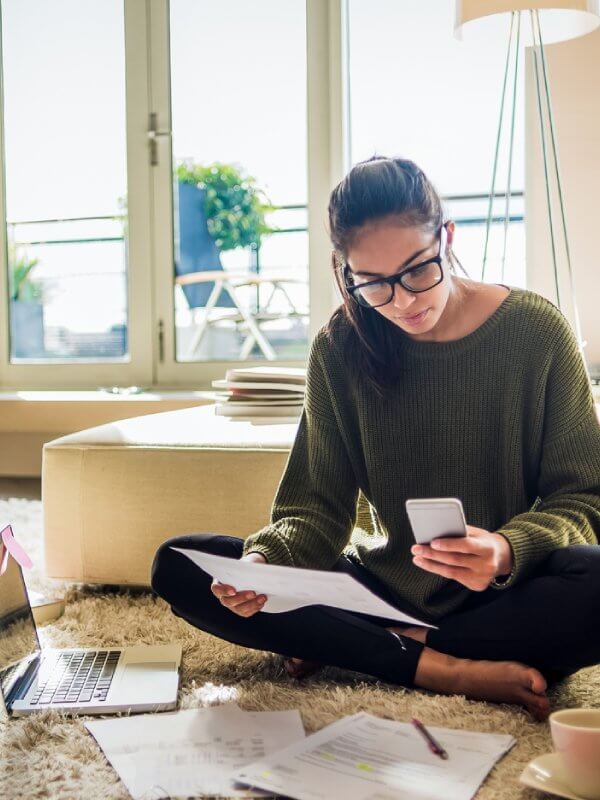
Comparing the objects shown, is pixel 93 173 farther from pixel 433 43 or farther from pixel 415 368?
pixel 415 368

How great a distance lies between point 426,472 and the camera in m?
1.54

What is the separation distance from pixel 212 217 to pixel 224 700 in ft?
9.40

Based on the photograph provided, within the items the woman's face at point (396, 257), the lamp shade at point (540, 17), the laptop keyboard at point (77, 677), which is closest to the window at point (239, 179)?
the lamp shade at point (540, 17)

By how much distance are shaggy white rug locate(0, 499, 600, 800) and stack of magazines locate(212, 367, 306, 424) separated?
0.74 m

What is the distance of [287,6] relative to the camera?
12.8 ft

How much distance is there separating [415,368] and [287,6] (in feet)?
9.22

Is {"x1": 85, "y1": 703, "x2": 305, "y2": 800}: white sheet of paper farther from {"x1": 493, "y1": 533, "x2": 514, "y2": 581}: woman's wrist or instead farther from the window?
the window

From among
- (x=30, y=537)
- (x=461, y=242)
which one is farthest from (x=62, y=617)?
(x=461, y=242)

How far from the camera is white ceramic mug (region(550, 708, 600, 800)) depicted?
3.24ft

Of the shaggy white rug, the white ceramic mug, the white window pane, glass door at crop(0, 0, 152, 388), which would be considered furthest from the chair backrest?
the white ceramic mug

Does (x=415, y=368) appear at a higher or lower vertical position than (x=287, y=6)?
lower

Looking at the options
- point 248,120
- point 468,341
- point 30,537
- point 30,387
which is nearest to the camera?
point 468,341

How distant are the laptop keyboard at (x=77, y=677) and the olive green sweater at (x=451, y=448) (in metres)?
0.34

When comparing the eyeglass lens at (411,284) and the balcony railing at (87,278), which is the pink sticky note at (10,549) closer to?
the eyeglass lens at (411,284)
